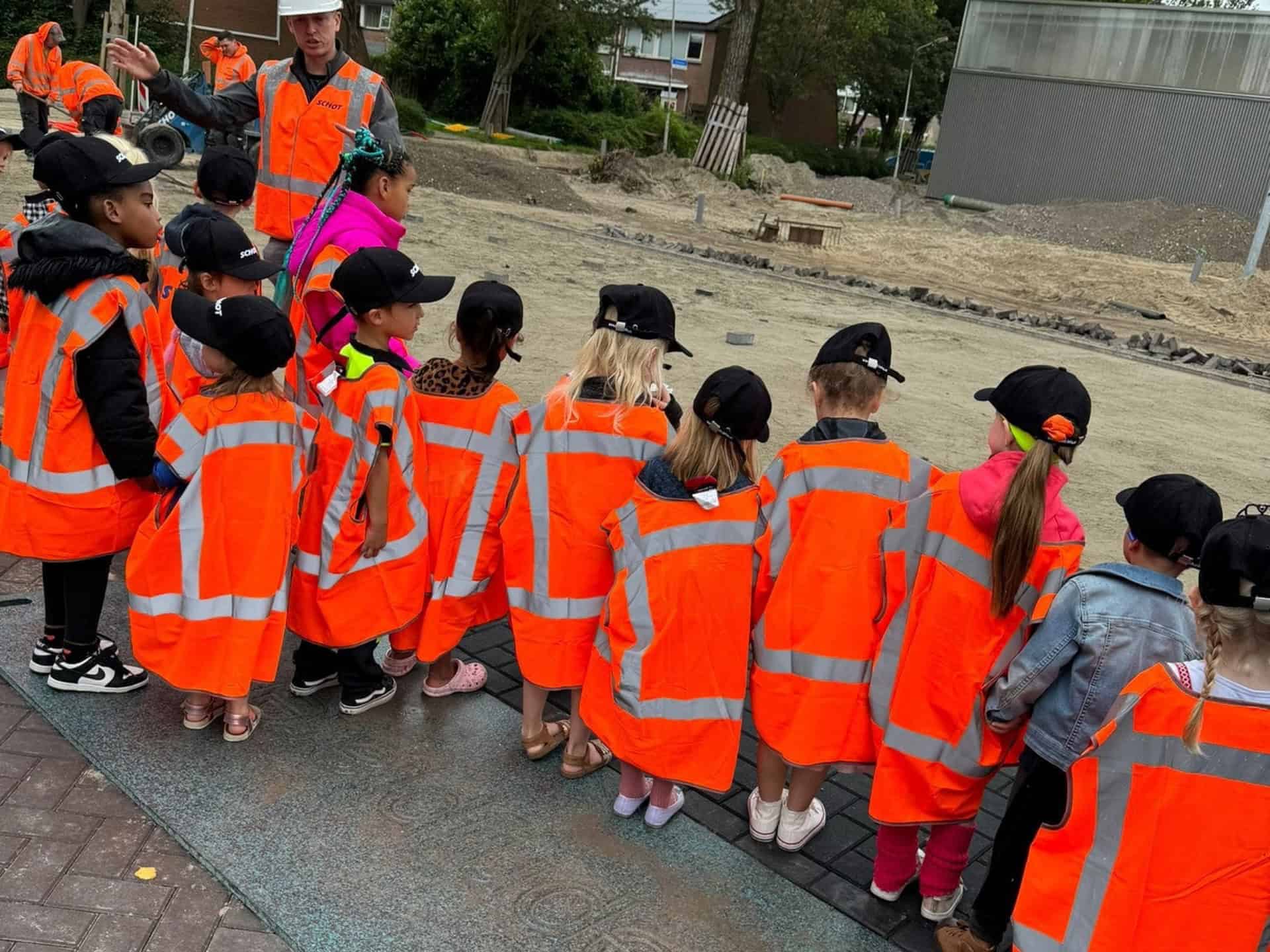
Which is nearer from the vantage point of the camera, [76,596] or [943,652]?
[943,652]

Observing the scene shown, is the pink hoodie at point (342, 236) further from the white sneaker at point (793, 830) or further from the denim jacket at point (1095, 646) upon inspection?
the denim jacket at point (1095, 646)

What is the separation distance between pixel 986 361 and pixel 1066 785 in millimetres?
9373

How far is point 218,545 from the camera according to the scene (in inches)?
133

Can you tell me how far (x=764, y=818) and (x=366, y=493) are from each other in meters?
1.63

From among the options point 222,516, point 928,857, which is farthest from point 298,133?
point 928,857

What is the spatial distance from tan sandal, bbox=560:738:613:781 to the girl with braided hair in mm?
1756

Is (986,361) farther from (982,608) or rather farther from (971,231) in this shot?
(971,231)

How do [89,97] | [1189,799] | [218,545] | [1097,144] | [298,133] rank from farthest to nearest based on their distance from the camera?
[1097,144] < [89,97] < [298,133] < [218,545] < [1189,799]

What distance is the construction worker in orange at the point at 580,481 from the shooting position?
3.40 metres

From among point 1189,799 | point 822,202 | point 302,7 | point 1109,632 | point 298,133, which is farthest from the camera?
point 822,202

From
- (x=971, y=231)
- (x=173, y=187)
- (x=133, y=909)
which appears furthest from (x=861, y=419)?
(x=971, y=231)

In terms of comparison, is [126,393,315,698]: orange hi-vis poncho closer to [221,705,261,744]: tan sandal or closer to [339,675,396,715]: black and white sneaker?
[221,705,261,744]: tan sandal

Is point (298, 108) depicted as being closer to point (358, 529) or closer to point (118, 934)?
point (358, 529)

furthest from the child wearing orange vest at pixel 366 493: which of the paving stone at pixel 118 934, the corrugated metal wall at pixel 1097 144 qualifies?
the corrugated metal wall at pixel 1097 144
